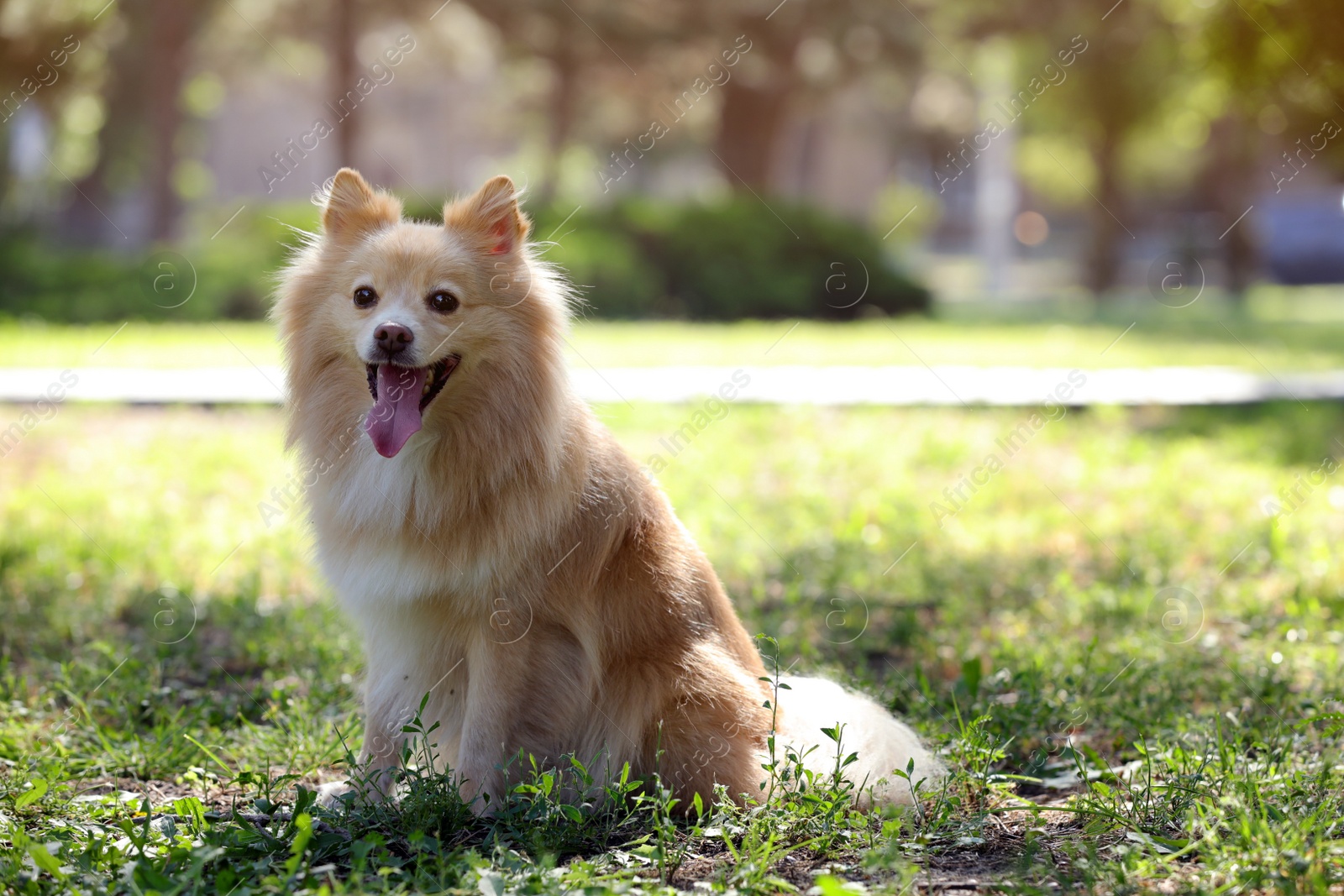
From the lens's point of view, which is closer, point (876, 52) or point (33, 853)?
point (33, 853)

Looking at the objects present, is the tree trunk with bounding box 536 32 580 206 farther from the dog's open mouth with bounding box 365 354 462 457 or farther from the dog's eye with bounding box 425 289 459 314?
the dog's open mouth with bounding box 365 354 462 457

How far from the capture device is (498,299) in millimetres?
3848

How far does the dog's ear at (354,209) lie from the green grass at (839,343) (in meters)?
8.70

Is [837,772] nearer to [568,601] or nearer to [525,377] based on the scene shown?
[568,601]

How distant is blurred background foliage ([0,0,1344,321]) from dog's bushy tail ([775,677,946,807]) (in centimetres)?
834

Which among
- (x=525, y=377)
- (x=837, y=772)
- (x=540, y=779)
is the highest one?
(x=525, y=377)

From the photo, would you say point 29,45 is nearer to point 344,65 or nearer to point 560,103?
point 344,65

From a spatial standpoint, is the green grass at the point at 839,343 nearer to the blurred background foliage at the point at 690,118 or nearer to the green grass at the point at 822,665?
the blurred background foliage at the point at 690,118

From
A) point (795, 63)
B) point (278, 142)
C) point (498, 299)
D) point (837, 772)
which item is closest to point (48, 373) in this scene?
point (498, 299)

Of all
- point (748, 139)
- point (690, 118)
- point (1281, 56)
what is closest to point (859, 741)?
point (1281, 56)

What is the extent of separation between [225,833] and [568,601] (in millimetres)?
1185

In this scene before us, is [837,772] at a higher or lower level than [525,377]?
lower

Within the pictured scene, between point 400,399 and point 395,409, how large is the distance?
0.04 metres

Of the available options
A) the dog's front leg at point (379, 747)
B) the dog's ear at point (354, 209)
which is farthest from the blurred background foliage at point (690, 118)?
the dog's front leg at point (379, 747)
